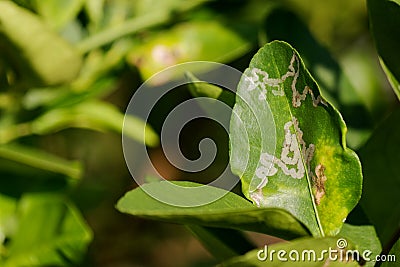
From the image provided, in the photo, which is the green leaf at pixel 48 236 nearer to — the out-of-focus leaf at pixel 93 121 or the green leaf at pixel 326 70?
the out-of-focus leaf at pixel 93 121

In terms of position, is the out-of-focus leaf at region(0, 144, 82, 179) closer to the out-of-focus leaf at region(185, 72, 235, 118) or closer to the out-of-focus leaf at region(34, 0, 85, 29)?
the out-of-focus leaf at region(34, 0, 85, 29)

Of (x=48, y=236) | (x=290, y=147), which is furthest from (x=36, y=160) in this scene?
(x=290, y=147)

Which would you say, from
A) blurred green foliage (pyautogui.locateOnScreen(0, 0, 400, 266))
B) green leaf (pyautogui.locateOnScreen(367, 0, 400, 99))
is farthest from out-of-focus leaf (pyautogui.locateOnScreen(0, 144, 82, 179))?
green leaf (pyautogui.locateOnScreen(367, 0, 400, 99))

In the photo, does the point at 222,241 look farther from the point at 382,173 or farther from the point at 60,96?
the point at 60,96

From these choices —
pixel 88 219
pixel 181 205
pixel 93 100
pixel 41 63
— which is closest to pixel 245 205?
pixel 181 205

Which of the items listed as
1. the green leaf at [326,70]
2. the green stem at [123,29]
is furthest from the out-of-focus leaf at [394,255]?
the green stem at [123,29]
